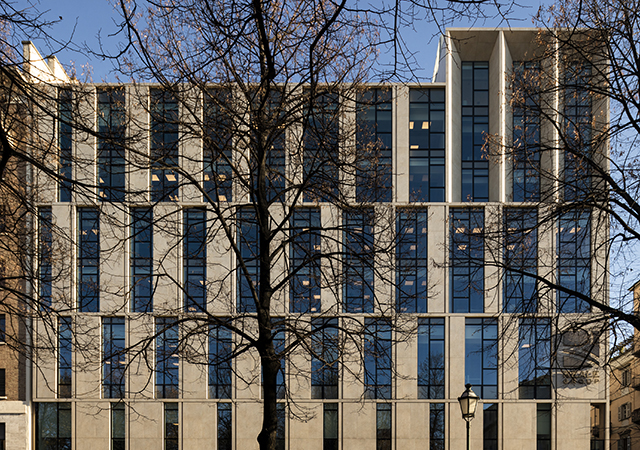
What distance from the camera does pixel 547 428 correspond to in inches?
1344

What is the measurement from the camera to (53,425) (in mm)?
34344

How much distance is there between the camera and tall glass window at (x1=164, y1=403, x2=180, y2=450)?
1341 inches

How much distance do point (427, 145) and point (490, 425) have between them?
17.0 m

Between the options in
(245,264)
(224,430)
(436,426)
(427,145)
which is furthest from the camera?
(427,145)

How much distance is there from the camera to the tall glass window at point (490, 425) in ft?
111

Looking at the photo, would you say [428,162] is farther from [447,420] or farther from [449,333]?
[447,420]

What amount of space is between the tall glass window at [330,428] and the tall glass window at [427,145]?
1351 centimetres

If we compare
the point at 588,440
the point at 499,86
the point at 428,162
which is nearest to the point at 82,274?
the point at 428,162

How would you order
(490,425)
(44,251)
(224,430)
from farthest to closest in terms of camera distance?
(224,430) → (490,425) → (44,251)

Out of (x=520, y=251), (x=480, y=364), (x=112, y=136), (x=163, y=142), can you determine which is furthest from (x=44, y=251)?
(x=480, y=364)

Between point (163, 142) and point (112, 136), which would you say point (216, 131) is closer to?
point (163, 142)

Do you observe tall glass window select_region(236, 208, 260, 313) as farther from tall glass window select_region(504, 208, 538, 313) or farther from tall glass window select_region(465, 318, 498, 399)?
tall glass window select_region(465, 318, 498, 399)

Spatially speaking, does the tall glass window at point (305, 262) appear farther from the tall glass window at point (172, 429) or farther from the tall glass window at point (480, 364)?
the tall glass window at point (172, 429)

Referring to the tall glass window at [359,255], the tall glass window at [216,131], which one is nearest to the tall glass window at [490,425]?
the tall glass window at [359,255]
